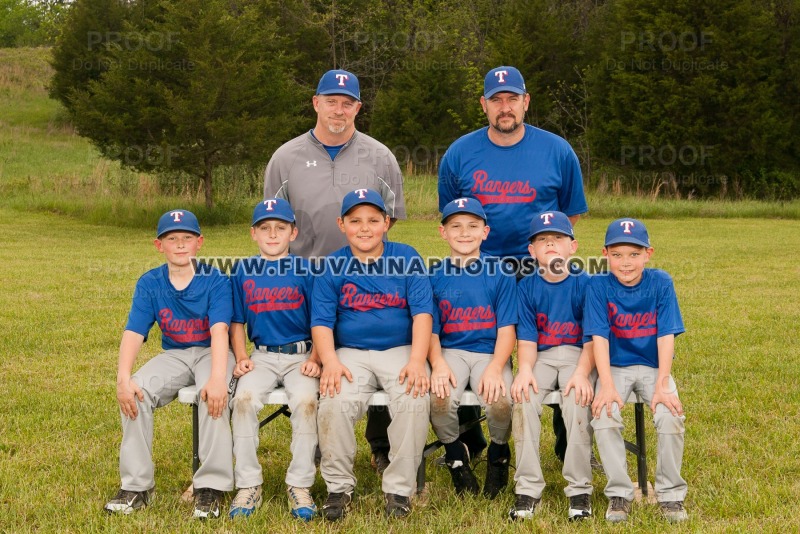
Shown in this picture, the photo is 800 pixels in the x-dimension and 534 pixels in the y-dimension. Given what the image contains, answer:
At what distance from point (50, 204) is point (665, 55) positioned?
1873 cm

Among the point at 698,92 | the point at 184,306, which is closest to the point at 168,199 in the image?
the point at 698,92

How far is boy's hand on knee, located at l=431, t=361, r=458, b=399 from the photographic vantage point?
423 cm

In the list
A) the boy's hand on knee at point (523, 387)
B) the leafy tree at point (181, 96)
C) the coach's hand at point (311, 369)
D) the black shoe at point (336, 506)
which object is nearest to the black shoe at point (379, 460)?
the black shoe at point (336, 506)

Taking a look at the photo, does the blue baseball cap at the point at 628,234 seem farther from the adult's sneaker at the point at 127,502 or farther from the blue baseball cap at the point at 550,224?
the adult's sneaker at the point at 127,502

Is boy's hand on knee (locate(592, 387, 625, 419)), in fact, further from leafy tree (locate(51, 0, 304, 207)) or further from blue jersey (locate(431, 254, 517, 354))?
leafy tree (locate(51, 0, 304, 207))

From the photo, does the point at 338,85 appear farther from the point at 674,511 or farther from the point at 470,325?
the point at 674,511

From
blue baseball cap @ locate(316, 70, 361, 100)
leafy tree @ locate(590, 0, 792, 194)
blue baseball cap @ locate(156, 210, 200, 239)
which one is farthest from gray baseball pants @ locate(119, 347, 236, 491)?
leafy tree @ locate(590, 0, 792, 194)

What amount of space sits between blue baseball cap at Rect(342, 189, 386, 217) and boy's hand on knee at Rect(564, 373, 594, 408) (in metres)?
1.33

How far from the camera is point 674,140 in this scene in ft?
88.5

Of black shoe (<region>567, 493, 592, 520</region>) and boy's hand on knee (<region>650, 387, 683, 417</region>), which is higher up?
boy's hand on knee (<region>650, 387, 683, 417</region>)

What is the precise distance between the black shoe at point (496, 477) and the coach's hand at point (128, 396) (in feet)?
5.99

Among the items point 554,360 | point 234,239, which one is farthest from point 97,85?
point 554,360

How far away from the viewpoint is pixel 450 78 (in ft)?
113

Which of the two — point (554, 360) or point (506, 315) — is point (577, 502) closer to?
point (554, 360)
